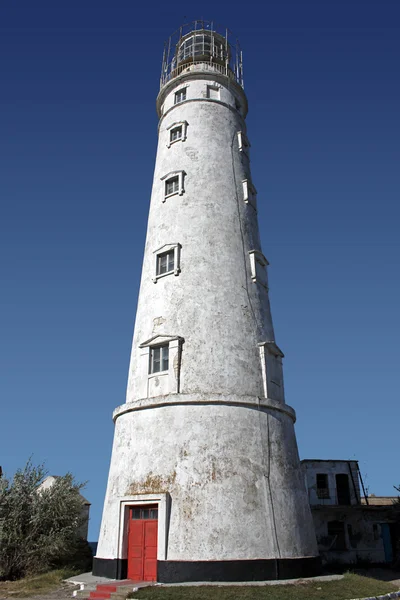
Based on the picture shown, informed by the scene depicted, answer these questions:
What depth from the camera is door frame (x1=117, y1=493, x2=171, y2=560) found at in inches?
600

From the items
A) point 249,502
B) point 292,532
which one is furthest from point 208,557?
point 292,532

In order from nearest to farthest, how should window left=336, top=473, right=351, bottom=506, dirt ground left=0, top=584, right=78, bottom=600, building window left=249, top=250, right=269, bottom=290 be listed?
dirt ground left=0, top=584, right=78, bottom=600, building window left=249, top=250, right=269, bottom=290, window left=336, top=473, right=351, bottom=506

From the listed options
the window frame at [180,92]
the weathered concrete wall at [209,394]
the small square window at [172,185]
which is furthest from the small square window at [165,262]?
the window frame at [180,92]

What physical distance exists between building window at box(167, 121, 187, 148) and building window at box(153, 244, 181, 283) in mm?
5726

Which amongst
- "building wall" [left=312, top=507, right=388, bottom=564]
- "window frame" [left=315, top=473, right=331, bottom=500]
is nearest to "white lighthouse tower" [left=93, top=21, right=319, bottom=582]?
"building wall" [left=312, top=507, right=388, bottom=564]

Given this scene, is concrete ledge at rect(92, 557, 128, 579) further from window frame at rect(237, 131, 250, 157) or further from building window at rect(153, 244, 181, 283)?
window frame at rect(237, 131, 250, 157)

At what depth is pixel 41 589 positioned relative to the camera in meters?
16.1

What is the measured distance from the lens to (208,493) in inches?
617

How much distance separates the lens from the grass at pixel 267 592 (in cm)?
1295

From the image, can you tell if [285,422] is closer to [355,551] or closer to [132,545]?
[132,545]

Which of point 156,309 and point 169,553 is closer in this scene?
point 169,553

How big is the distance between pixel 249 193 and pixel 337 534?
2107 centimetres

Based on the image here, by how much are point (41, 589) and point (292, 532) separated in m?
8.31

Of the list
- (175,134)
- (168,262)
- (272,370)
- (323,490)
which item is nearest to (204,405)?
(272,370)
